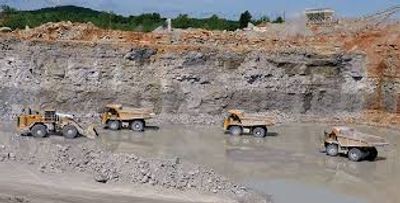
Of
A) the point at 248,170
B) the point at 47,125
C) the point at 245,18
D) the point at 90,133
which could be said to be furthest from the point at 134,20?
the point at 248,170

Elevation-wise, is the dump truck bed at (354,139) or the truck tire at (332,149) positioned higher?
the dump truck bed at (354,139)

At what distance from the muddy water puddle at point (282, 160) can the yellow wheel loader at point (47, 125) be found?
139 cm

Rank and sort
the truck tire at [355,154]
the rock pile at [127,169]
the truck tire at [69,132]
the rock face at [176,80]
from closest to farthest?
the rock pile at [127,169], the truck tire at [355,154], the truck tire at [69,132], the rock face at [176,80]

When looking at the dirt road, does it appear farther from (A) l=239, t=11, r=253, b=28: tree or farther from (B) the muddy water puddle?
(A) l=239, t=11, r=253, b=28: tree

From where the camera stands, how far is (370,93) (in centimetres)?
3853

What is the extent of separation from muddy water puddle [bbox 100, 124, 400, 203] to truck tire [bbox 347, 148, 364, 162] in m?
0.31

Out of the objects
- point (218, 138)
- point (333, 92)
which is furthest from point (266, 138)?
point (333, 92)

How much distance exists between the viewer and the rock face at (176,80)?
116 ft

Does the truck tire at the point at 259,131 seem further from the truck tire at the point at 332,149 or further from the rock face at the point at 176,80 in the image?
the rock face at the point at 176,80

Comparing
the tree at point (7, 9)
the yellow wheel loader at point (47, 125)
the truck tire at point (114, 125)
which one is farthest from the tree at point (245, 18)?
the yellow wheel loader at point (47, 125)

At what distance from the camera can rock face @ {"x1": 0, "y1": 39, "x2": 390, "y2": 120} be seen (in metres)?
35.3

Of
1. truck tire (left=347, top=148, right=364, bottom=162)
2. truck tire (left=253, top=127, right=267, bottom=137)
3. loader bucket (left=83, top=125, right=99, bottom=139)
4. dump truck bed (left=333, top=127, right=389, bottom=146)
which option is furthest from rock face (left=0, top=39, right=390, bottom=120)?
truck tire (left=347, top=148, right=364, bottom=162)

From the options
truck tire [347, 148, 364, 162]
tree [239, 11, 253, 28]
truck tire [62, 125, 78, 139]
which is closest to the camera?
truck tire [347, 148, 364, 162]

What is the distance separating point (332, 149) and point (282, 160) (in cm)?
228
